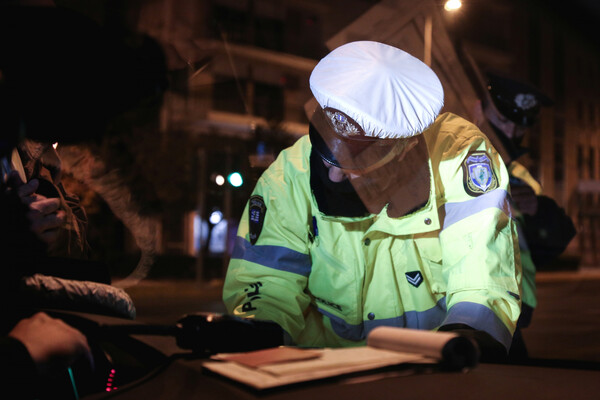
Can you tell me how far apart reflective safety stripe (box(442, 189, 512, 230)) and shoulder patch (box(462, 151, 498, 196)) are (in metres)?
0.02

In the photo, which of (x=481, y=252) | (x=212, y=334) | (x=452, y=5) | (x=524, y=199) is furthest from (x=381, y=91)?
(x=524, y=199)

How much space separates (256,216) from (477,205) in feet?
1.80

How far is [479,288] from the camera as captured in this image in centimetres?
114

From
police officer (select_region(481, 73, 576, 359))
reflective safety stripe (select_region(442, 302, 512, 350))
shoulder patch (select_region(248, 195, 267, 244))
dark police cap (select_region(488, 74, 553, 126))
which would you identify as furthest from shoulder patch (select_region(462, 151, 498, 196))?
dark police cap (select_region(488, 74, 553, 126))

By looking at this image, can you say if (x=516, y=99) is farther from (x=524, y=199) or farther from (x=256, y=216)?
(x=256, y=216)

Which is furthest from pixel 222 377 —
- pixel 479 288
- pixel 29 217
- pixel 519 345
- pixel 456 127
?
pixel 519 345

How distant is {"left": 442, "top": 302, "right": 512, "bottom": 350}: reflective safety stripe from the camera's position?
3.43 feet

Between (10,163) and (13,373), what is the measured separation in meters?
0.37

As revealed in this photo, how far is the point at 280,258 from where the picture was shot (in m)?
1.40

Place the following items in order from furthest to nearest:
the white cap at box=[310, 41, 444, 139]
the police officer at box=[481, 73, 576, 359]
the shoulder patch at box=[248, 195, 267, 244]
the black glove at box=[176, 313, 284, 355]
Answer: the police officer at box=[481, 73, 576, 359] < the shoulder patch at box=[248, 195, 267, 244] < the white cap at box=[310, 41, 444, 139] < the black glove at box=[176, 313, 284, 355]

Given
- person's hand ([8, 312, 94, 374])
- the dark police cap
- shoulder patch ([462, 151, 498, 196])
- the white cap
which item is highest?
the dark police cap

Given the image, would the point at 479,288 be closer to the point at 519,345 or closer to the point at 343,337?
the point at 343,337

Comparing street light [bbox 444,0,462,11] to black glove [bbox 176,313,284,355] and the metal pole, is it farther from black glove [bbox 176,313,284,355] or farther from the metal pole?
black glove [bbox 176,313,284,355]

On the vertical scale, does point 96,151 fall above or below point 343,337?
above
